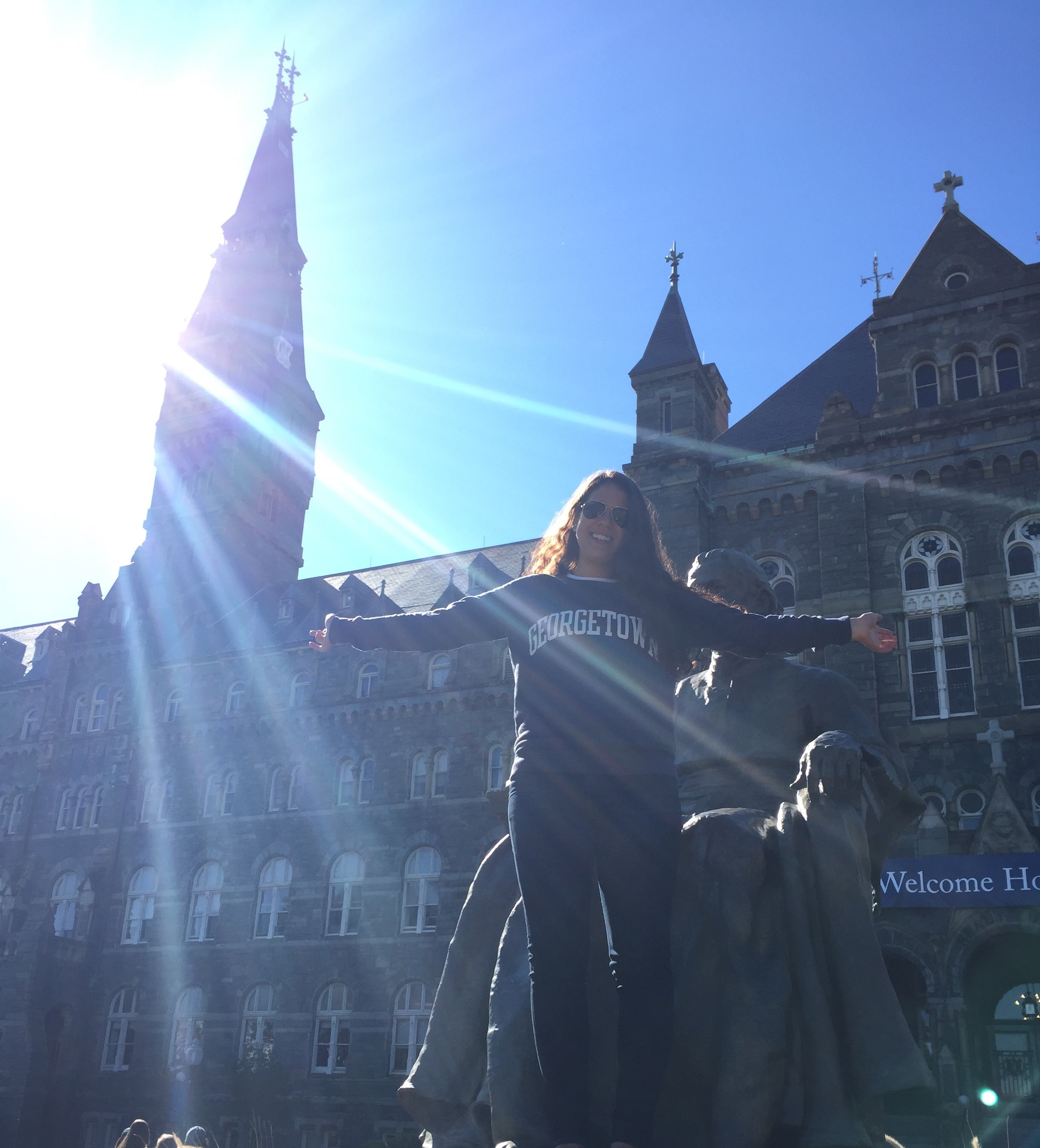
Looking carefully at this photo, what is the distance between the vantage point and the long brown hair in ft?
12.3

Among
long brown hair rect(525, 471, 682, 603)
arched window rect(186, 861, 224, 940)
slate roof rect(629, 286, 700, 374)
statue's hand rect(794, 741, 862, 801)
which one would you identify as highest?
slate roof rect(629, 286, 700, 374)

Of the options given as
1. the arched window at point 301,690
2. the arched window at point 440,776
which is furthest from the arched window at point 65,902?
the arched window at point 440,776

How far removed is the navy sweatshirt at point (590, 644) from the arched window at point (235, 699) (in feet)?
109

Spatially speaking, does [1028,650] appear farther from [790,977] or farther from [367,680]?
[790,977]

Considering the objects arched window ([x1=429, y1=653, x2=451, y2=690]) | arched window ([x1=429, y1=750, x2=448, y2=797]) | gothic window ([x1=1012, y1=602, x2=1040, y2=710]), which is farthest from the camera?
arched window ([x1=429, y1=653, x2=451, y2=690])

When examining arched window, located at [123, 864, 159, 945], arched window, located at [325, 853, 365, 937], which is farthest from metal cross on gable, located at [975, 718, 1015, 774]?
arched window, located at [123, 864, 159, 945]

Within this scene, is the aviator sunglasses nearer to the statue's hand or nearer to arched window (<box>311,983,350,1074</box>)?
the statue's hand

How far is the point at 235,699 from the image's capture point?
119 ft

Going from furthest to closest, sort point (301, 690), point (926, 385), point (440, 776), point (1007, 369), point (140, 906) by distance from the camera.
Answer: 1. point (301, 690)
2. point (140, 906)
3. point (440, 776)
4. point (926, 385)
5. point (1007, 369)

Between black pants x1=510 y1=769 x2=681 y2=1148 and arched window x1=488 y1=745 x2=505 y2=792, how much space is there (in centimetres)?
2720

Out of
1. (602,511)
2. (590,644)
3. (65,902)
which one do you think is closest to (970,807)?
(602,511)

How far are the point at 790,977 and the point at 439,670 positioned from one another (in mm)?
29494

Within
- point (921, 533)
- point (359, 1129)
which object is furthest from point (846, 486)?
point (359, 1129)

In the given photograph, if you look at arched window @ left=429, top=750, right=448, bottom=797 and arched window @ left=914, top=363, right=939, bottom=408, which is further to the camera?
arched window @ left=429, top=750, right=448, bottom=797
